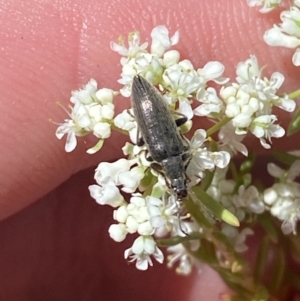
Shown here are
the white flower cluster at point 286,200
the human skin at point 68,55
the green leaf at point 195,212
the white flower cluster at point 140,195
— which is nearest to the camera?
the white flower cluster at point 140,195

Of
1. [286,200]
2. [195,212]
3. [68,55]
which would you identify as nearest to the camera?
[195,212]

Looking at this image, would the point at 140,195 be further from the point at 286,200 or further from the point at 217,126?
the point at 286,200

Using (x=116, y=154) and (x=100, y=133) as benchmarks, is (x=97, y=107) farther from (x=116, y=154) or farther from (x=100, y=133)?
(x=116, y=154)

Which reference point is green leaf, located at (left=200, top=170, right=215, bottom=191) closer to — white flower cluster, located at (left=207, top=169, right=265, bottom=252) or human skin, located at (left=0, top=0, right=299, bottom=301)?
white flower cluster, located at (left=207, top=169, right=265, bottom=252)

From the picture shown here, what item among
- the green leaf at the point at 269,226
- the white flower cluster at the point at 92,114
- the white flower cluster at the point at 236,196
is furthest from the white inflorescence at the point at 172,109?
the green leaf at the point at 269,226

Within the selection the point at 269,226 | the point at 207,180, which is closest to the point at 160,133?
the point at 207,180

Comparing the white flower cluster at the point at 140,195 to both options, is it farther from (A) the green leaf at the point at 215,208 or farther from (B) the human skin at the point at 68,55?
(B) the human skin at the point at 68,55
